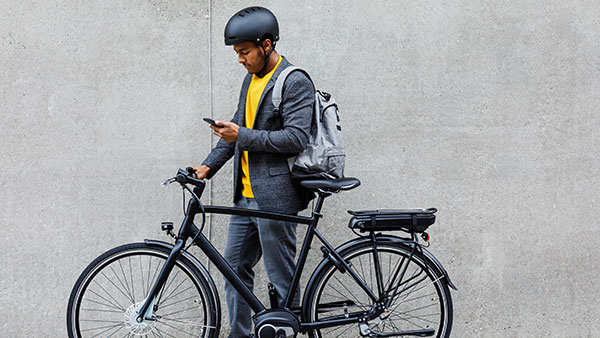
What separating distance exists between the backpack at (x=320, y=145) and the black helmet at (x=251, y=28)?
0.75ft

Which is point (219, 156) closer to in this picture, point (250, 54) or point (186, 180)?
point (186, 180)

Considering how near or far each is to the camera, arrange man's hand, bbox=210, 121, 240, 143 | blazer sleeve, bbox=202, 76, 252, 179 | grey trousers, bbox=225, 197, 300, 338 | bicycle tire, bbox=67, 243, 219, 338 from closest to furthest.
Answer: man's hand, bbox=210, 121, 240, 143 → grey trousers, bbox=225, 197, 300, 338 → blazer sleeve, bbox=202, 76, 252, 179 → bicycle tire, bbox=67, 243, 219, 338

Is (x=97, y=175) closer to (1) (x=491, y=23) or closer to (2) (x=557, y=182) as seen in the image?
(1) (x=491, y=23)

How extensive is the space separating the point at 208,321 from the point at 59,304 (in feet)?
4.32

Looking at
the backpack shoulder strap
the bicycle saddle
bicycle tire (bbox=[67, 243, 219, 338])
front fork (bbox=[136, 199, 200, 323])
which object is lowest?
bicycle tire (bbox=[67, 243, 219, 338])

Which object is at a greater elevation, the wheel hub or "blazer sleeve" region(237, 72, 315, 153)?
"blazer sleeve" region(237, 72, 315, 153)

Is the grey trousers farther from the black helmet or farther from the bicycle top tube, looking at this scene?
the black helmet

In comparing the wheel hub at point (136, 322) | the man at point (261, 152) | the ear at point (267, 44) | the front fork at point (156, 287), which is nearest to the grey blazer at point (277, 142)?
the man at point (261, 152)

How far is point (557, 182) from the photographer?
13.9 feet

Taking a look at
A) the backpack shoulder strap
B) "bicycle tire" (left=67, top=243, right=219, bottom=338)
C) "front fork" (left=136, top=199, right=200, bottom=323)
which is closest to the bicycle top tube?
"front fork" (left=136, top=199, right=200, bottom=323)

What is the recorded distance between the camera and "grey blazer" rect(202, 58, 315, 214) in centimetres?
328

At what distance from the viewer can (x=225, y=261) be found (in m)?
3.43

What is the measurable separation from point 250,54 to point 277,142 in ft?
1.69

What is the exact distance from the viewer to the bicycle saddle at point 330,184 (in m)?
3.28
